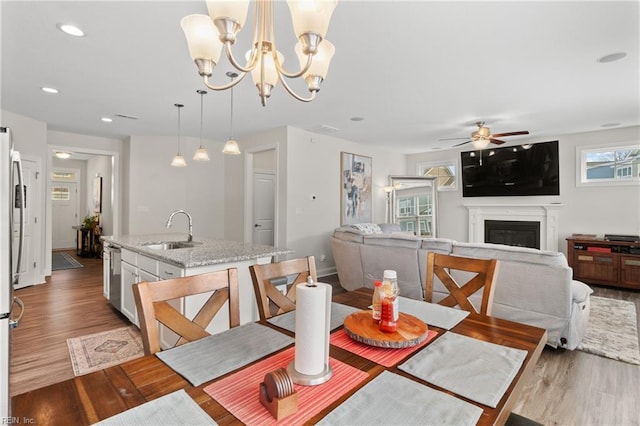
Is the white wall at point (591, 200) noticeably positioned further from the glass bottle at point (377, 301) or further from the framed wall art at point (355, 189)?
the glass bottle at point (377, 301)

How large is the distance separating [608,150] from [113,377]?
23.6 ft

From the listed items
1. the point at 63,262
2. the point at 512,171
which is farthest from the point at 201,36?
the point at 63,262

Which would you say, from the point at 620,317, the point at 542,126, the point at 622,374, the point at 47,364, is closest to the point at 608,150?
the point at 542,126

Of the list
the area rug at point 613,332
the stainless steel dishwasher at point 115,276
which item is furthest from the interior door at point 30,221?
the area rug at point 613,332

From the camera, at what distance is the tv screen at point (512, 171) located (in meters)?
5.77

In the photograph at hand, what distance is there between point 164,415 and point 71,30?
2.83 metres

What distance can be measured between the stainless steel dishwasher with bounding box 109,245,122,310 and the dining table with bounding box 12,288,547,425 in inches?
110

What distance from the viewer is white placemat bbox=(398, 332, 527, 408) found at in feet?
2.93

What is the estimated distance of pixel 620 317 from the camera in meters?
3.53

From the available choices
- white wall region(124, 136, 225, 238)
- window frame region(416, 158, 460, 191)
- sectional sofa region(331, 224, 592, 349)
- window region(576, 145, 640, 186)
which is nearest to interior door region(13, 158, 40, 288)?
white wall region(124, 136, 225, 238)

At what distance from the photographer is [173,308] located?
127cm

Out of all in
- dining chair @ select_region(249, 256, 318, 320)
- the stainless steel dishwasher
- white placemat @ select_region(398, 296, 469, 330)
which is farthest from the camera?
the stainless steel dishwasher

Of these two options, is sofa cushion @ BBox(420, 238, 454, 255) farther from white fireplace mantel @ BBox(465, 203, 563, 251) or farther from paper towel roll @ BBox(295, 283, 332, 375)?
white fireplace mantel @ BBox(465, 203, 563, 251)

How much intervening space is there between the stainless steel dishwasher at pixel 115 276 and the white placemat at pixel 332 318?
8.74 ft
